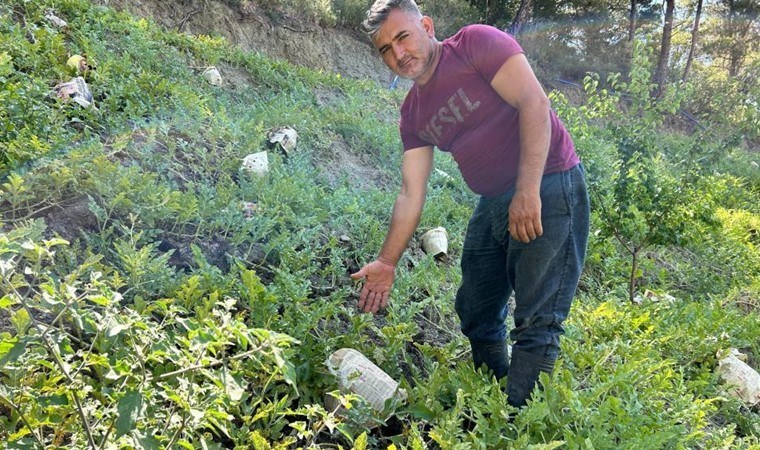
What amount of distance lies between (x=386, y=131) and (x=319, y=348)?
145 inches

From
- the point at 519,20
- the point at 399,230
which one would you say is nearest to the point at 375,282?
the point at 399,230

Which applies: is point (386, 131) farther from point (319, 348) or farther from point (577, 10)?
point (577, 10)

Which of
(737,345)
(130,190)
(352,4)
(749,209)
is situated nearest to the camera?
(130,190)

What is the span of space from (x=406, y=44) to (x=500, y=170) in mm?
613

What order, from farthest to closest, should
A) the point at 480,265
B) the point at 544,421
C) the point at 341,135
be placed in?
the point at 341,135 → the point at 480,265 → the point at 544,421

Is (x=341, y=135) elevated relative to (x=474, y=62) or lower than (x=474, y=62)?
lower

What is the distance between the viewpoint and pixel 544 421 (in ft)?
5.99

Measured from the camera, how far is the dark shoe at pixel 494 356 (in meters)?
2.29

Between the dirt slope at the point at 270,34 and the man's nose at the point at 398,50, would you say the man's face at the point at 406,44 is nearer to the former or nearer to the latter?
the man's nose at the point at 398,50

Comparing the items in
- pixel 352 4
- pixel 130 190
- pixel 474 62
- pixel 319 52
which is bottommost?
pixel 319 52

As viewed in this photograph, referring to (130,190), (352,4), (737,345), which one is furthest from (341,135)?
(352,4)

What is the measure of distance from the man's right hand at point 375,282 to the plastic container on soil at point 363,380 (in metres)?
0.28

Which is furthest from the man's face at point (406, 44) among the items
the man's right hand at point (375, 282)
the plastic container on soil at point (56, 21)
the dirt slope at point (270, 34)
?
the dirt slope at point (270, 34)

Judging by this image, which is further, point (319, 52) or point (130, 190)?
point (319, 52)
